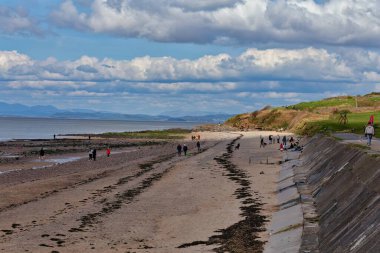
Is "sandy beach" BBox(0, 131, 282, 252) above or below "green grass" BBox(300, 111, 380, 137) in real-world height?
below

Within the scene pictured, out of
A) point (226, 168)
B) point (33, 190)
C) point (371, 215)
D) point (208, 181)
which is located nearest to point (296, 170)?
point (208, 181)

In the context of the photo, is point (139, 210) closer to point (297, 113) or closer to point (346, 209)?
point (346, 209)

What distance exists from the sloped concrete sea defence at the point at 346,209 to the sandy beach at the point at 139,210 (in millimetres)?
1954

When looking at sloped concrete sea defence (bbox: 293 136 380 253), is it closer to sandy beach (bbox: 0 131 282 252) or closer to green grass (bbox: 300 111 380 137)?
sandy beach (bbox: 0 131 282 252)

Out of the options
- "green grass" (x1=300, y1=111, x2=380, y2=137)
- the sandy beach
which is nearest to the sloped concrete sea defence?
the sandy beach

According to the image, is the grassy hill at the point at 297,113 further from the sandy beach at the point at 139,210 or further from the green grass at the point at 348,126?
the sandy beach at the point at 139,210

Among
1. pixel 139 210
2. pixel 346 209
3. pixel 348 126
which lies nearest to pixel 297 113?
pixel 348 126

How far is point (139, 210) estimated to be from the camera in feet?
90.3

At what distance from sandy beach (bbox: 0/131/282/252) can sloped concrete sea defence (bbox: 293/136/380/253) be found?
1.95 m

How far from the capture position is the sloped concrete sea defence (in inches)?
567

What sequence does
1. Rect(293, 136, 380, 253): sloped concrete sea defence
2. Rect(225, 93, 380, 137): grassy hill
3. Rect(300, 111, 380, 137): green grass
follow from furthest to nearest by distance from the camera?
Rect(225, 93, 380, 137): grassy hill, Rect(300, 111, 380, 137): green grass, Rect(293, 136, 380, 253): sloped concrete sea defence

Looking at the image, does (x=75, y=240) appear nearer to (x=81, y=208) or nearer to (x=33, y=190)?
(x=81, y=208)

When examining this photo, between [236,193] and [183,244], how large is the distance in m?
13.6

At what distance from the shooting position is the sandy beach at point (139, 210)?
2008cm
